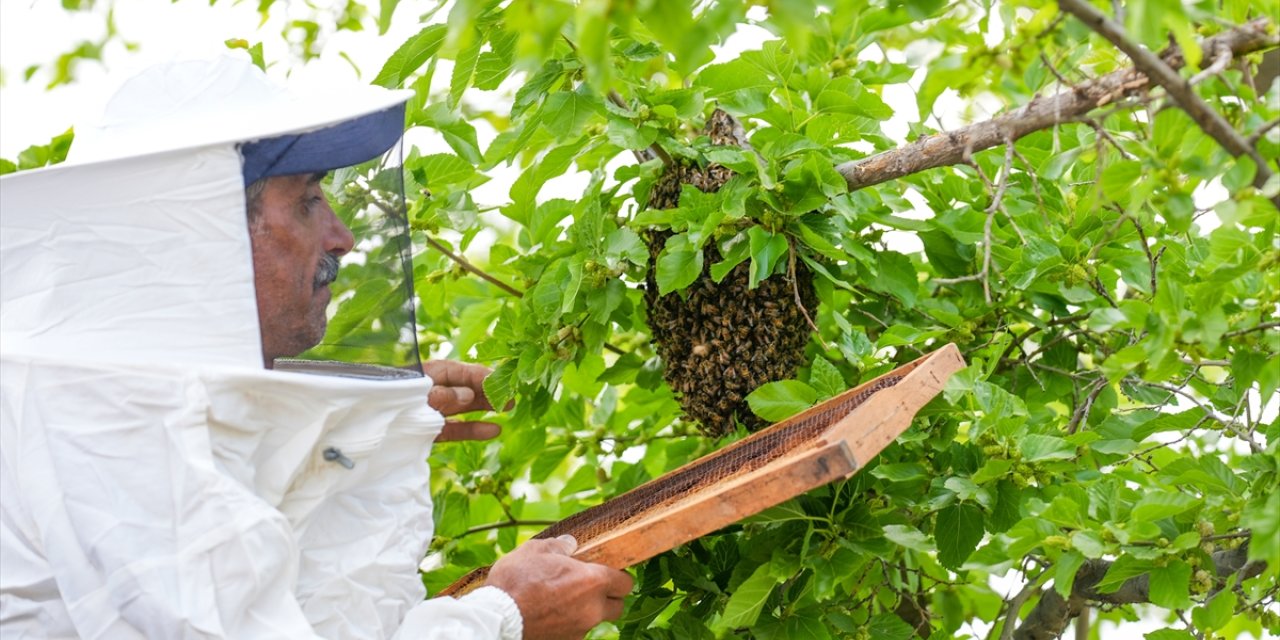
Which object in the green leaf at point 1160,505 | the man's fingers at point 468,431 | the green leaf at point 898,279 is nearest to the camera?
the green leaf at point 1160,505

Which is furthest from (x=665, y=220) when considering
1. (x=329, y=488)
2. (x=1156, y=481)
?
(x=1156, y=481)

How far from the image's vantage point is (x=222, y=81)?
6.46 ft

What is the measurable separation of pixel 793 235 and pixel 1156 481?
712 mm

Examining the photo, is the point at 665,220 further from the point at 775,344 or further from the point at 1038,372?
the point at 1038,372

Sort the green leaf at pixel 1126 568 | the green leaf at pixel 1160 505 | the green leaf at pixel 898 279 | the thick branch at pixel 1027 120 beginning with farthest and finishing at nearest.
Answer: the green leaf at pixel 898 279 < the green leaf at pixel 1126 568 < the green leaf at pixel 1160 505 < the thick branch at pixel 1027 120

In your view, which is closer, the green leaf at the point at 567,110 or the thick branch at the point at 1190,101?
the thick branch at the point at 1190,101

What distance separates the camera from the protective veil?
172 centimetres

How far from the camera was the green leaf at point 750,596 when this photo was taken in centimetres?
211

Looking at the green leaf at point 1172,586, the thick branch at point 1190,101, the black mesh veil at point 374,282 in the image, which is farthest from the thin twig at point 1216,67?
the black mesh veil at point 374,282

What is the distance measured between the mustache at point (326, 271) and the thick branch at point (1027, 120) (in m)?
0.87

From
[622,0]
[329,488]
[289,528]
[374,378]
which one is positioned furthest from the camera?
[374,378]

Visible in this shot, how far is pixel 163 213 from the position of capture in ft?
5.87

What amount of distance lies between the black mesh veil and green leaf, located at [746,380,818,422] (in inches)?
22.5

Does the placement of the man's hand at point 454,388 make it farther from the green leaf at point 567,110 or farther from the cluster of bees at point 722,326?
the green leaf at point 567,110
